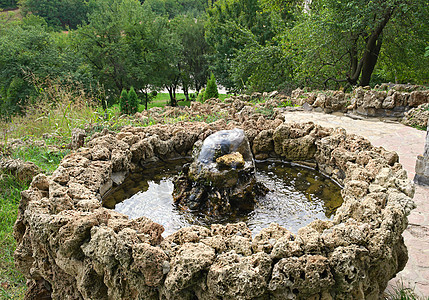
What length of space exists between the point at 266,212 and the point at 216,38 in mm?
21741

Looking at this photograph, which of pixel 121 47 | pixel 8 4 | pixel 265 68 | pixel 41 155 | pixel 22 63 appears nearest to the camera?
pixel 41 155

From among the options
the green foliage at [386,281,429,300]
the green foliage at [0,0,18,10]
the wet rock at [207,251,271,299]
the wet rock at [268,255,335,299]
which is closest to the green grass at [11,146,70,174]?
the wet rock at [207,251,271,299]

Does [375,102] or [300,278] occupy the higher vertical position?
[300,278]

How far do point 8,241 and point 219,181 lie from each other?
2904 mm

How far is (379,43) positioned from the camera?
39.7ft

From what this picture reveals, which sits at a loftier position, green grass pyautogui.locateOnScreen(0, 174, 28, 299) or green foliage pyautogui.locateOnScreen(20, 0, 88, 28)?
green foliage pyautogui.locateOnScreen(20, 0, 88, 28)

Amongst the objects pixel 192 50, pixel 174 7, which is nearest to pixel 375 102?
pixel 192 50

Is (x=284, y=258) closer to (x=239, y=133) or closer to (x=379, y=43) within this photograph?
(x=239, y=133)

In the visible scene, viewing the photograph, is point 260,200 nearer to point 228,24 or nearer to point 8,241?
point 8,241

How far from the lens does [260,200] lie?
4.30 metres

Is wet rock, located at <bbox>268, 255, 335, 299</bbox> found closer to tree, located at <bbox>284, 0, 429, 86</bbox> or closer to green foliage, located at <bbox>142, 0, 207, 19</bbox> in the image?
tree, located at <bbox>284, 0, 429, 86</bbox>

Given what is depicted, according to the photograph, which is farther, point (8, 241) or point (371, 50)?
point (371, 50)

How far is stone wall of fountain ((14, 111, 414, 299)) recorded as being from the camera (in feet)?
7.50

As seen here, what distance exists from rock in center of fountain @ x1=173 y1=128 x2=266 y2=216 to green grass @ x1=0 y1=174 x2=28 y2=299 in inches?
81.4
